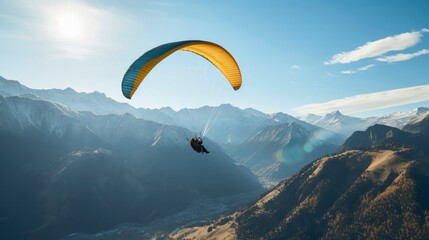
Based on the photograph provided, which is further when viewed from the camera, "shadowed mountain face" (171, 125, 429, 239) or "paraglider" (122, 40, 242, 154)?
"shadowed mountain face" (171, 125, 429, 239)

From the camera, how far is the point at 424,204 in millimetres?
115875

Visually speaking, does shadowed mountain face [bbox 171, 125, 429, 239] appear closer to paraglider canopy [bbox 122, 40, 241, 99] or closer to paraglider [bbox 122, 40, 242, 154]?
paraglider [bbox 122, 40, 242, 154]

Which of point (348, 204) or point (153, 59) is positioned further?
point (348, 204)

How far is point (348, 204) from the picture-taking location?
134 meters

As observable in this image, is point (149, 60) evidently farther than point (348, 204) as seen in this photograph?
No

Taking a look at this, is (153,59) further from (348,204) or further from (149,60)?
(348,204)

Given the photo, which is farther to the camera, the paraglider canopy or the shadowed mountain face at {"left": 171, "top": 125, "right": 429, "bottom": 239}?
the shadowed mountain face at {"left": 171, "top": 125, "right": 429, "bottom": 239}

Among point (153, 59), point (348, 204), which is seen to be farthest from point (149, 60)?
point (348, 204)

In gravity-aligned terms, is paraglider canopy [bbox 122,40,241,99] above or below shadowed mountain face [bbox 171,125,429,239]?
above

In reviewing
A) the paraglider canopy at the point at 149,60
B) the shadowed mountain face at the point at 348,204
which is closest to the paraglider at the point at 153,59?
the paraglider canopy at the point at 149,60

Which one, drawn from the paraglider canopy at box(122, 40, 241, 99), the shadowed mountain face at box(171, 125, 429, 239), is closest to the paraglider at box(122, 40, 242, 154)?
the paraglider canopy at box(122, 40, 241, 99)

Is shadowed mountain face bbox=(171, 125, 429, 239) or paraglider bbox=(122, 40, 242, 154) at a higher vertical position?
paraglider bbox=(122, 40, 242, 154)

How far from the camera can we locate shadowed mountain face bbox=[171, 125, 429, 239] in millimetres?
114812

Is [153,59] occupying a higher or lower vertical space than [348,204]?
higher
